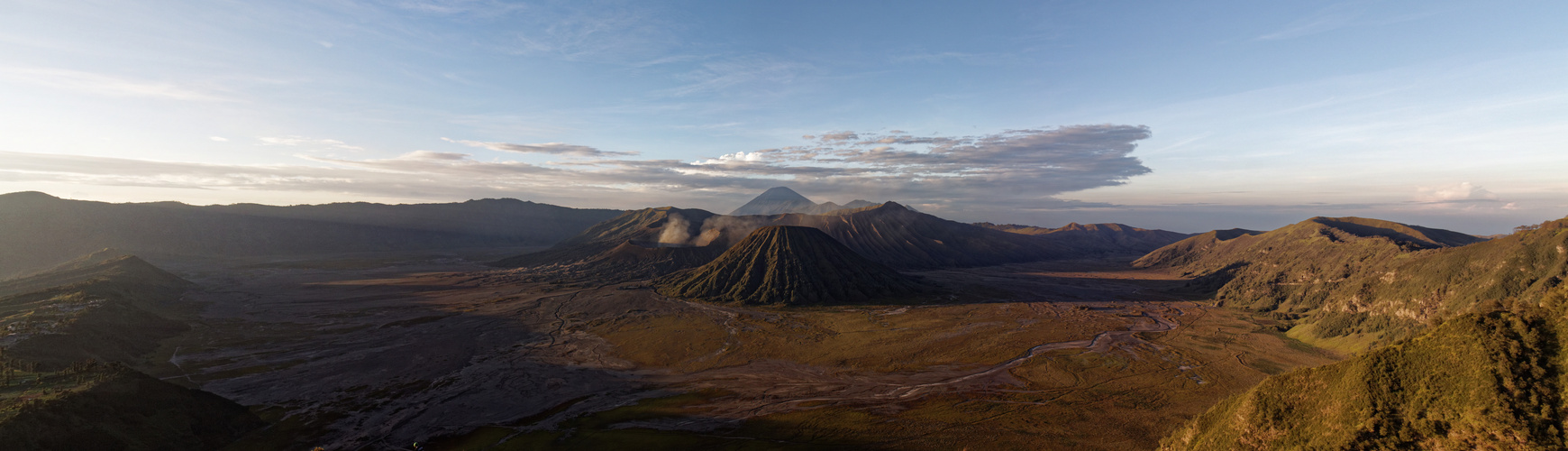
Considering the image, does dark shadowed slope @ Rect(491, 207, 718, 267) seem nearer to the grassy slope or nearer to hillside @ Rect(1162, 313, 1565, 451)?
the grassy slope

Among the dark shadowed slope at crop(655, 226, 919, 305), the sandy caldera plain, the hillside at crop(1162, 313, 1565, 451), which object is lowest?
the sandy caldera plain

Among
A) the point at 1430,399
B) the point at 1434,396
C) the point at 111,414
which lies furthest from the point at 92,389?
the point at 1434,396

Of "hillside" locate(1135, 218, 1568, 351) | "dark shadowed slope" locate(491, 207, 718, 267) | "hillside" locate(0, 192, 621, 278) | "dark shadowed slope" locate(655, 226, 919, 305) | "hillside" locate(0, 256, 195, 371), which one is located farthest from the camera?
"dark shadowed slope" locate(491, 207, 718, 267)

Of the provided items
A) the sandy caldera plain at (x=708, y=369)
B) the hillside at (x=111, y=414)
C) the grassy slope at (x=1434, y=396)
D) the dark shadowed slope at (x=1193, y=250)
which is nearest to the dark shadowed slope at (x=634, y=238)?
the sandy caldera plain at (x=708, y=369)

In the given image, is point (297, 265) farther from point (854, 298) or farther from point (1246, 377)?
point (1246, 377)

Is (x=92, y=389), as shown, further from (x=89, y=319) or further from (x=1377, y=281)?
(x=1377, y=281)

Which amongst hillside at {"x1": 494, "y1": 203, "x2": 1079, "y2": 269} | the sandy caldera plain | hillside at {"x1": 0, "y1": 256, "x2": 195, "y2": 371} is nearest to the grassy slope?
the sandy caldera plain

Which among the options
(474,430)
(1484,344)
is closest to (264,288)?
(474,430)

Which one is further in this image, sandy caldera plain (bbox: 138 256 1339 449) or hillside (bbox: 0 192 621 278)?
hillside (bbox: 0 192 621 278)
